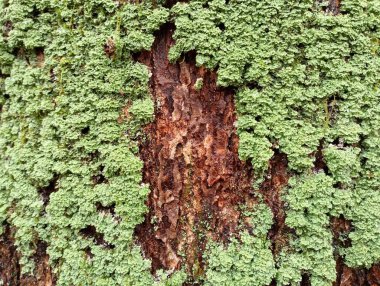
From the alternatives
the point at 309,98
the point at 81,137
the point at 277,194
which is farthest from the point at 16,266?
the point at 309,98

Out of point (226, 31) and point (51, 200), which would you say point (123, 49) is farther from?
point (51, 200)

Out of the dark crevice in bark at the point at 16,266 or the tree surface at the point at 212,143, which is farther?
the dark crevice in bark at the point at 16,266

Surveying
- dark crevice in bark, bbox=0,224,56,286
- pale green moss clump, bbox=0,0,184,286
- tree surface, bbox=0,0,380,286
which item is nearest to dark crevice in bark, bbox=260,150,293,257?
tree surface, bbox=0,0,380,286

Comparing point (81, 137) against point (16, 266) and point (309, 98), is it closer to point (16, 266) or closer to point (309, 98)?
point (16, 266)

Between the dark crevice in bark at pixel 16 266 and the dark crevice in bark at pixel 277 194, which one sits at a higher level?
the dark crevice in bark at pixel 277 194

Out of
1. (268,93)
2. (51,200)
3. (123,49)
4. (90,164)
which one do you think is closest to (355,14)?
(268,93)

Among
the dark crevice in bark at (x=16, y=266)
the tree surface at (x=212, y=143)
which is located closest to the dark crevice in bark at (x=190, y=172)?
the tree surface at (x=212, y=143)

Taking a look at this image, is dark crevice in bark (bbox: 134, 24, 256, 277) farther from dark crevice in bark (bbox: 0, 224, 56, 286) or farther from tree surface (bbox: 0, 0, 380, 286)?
dark crevice in bark (bbox: 0, 224, 56, 286)

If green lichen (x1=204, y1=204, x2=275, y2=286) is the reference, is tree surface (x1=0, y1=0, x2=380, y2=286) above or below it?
above

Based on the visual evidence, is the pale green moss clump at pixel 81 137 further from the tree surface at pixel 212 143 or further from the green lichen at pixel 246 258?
the green lichen at pixel 246 258

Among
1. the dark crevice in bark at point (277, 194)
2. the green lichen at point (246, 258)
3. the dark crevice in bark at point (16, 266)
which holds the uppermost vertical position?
the dark crevice in bark at point (277, 194)
